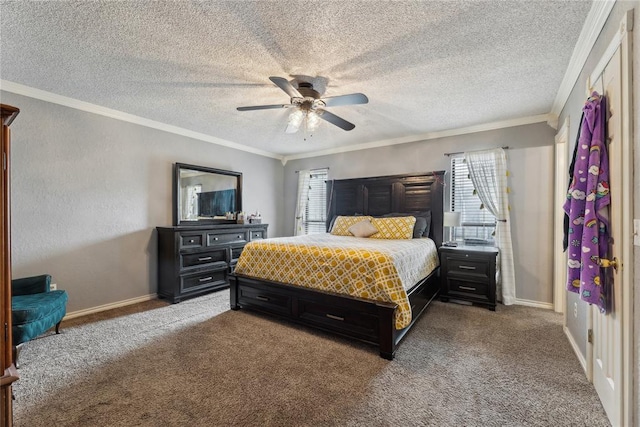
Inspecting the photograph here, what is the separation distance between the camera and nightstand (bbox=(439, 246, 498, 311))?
11.6ft

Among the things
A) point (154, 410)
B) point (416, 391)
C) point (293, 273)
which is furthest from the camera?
point (293, 273)

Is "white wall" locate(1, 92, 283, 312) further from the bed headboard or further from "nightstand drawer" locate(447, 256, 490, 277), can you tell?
"nightstand drawer" locate(447, 256, 490, 277)

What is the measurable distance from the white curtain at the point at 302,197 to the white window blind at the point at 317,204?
2.8 inches

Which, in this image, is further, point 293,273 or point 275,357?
point 293,273

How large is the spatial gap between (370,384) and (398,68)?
2691mm

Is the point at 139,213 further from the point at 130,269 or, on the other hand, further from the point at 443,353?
the point at 443,353

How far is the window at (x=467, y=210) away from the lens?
4078mm

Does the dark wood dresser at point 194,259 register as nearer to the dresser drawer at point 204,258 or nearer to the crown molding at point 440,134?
the dresser drawer at point 204,258

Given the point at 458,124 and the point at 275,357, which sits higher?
the point at 458,124

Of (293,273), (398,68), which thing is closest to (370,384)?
(293,273)

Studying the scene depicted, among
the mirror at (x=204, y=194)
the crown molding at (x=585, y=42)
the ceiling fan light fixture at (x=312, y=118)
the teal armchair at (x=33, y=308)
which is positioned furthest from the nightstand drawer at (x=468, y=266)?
the teal armchair at (x=33, y=308)

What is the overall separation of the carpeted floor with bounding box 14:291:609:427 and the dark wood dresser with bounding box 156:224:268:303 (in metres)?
0.84

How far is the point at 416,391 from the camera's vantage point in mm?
1931

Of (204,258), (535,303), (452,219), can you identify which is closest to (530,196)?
(452,219)
